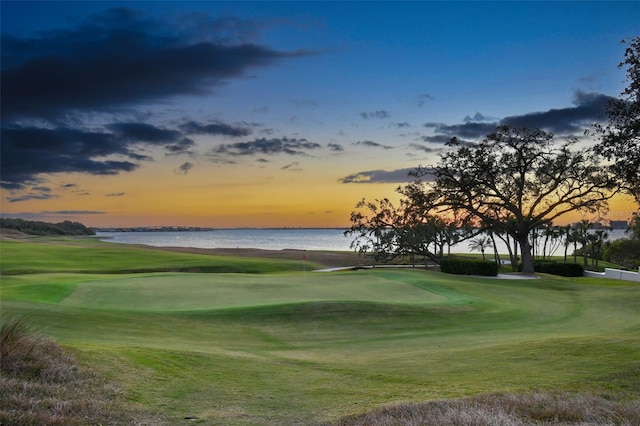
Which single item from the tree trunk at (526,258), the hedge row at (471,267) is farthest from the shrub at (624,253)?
the hedge row at (471,267)

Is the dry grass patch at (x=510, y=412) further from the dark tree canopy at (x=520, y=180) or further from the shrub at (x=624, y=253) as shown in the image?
the shrub at (x=624, y=253)

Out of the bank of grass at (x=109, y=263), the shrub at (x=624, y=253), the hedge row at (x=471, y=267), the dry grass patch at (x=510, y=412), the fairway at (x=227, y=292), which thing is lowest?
the bank of grass at (x=109, y=263)

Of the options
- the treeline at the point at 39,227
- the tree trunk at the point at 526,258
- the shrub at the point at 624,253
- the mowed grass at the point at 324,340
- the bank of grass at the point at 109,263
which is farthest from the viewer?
the treeline at the point at 39,227

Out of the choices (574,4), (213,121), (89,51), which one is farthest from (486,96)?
(89,51)

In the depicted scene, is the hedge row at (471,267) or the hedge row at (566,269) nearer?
the hedge row at (471,267)

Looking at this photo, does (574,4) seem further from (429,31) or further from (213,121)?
(213,121)

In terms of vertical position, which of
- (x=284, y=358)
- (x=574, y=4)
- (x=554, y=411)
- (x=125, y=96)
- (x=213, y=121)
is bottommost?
(x=284, y=358)

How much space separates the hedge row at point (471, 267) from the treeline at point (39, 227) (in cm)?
11393

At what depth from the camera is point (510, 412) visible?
6594 millimetres

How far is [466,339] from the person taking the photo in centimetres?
1588

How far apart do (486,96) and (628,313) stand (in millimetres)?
13856

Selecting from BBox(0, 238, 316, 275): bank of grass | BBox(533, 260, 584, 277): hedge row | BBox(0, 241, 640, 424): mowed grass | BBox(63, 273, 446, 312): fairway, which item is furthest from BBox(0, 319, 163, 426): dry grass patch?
BBox(533, 260, 584, 277): hedge row

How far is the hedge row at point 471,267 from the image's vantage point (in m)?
41.2

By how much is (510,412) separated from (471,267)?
36.2 m
